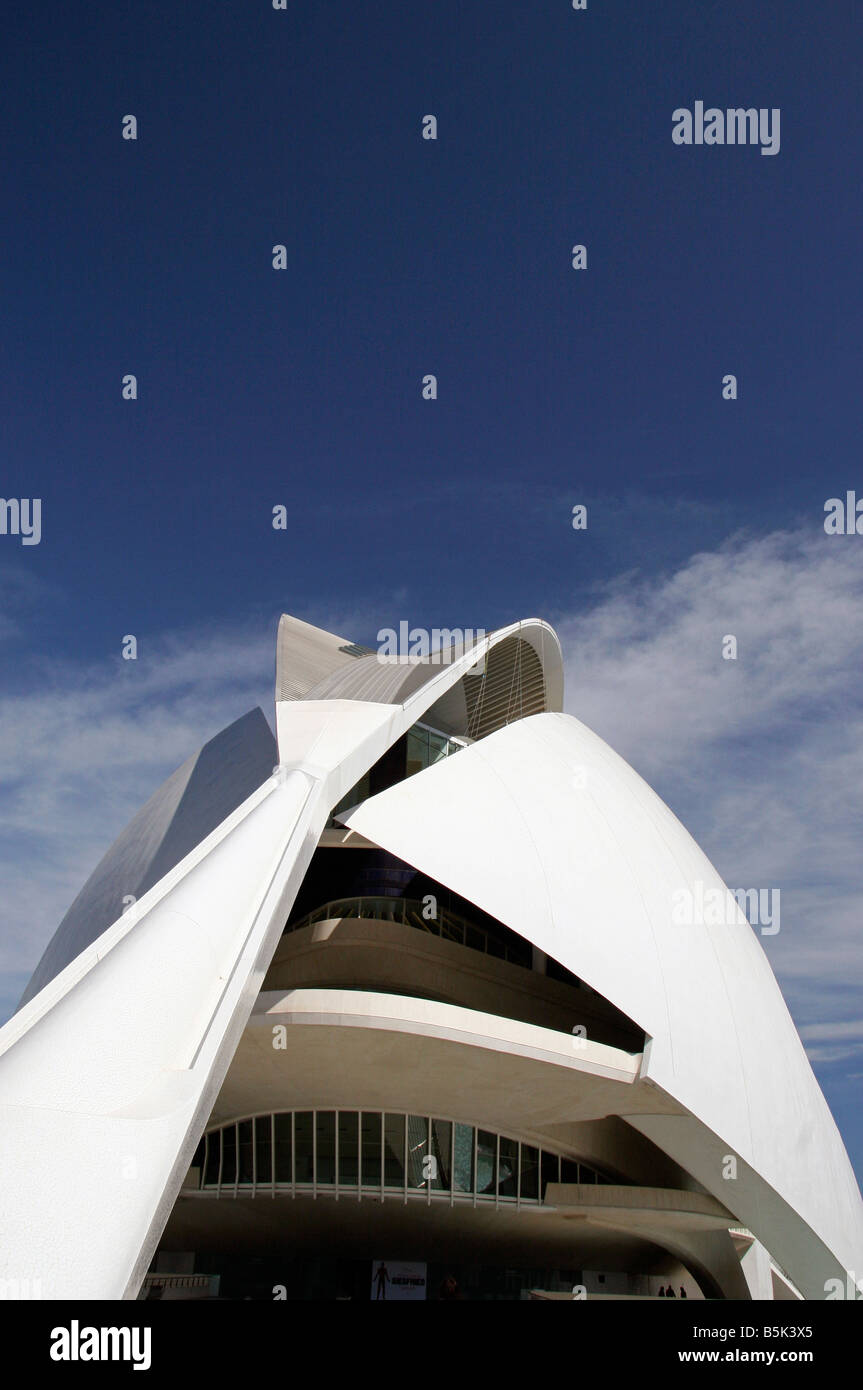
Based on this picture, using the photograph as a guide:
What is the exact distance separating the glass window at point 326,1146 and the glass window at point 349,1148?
149 mm

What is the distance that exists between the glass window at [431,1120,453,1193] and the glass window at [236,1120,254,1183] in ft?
11.1

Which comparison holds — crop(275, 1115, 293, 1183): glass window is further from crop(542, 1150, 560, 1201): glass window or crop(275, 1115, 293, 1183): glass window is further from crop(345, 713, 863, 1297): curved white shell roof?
crop(345, 713, 863, 1297): curved white shell roof

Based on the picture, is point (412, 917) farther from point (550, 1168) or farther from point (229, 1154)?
point (550, 1168)

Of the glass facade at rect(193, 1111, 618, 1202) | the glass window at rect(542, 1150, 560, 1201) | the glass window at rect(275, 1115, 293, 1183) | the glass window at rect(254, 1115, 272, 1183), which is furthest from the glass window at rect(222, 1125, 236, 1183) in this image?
the glass window at rect(542, 1150, 560, 1201)

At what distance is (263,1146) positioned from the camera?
17922 millimetres

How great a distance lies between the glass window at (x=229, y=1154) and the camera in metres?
18.0

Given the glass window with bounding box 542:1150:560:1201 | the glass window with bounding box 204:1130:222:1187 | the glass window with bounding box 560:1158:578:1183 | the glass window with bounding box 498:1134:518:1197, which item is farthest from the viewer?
the glass window with bounding box 560:1158:578:1183

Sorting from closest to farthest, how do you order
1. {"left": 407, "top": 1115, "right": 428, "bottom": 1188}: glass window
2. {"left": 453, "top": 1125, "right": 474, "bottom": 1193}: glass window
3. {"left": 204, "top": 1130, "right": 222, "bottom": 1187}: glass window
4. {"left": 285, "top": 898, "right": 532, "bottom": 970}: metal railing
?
{"left": 407, "top": 1115, "right": 428, "bottom": 1188}: glass window → {"left": 453, "top": 1125, "right": 474, "bottom": 1193}: glass window → {"left": 204, "top": 1130, "right": 222, "bottom": 1187}: glass window → {"left": 285, "top": 898, "right": 532, "bottom": 970}: metal railing

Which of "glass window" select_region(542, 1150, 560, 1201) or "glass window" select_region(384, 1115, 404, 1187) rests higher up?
"glass window" select_region(384, 1115, 404, 1187)

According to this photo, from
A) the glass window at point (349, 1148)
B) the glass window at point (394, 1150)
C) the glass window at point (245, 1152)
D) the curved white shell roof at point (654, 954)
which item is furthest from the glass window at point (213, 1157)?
the curved white shell roof at point (654, 954)

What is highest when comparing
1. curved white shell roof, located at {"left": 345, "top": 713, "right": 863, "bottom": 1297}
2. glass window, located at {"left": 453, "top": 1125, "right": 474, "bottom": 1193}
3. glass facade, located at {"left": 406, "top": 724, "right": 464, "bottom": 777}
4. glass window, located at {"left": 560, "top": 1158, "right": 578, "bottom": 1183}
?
glass facade, located at {"left": 406, "top": 724, "right": 464, "bottom": 777}

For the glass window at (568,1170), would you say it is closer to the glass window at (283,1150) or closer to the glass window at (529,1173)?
the glass window at (529,1173)

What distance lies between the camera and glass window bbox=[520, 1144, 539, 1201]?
18.5 m
